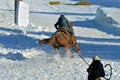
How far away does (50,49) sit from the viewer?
20.2 meters

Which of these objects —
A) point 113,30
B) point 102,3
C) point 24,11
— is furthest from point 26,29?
point 102,3

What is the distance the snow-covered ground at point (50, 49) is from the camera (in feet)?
51.0

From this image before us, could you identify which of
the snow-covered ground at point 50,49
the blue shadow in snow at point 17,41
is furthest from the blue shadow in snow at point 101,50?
the blue shadow in snow at point 17,41

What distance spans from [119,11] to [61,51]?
774 inches

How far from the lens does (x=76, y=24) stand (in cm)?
3275

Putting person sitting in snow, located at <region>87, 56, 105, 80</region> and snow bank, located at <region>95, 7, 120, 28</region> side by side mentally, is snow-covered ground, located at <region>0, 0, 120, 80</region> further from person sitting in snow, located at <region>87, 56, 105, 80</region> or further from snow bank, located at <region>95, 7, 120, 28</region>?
person sitting in snow, located at <region>87, 56, 105, 80</region>

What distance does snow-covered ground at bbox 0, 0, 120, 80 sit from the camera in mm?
15540

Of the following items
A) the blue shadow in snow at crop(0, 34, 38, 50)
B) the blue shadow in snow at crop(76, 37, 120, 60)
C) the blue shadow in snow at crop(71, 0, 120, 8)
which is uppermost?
the blue shadow in snow at crop(76, 37, 120, 60)

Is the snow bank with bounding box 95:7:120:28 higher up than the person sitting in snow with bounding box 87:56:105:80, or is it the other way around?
the person sitting in snow with bounding box 87:56:105:80

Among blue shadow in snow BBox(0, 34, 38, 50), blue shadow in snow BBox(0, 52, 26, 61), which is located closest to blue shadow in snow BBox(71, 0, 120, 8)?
blue shadow in snow BBox(0, 34, 38, 50)

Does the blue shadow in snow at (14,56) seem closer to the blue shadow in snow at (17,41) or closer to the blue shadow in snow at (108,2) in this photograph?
the blue shadow in snow at (17,41)

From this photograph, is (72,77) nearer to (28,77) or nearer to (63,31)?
(28,77)

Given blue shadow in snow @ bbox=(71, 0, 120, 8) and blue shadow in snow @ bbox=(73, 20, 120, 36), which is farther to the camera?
blue shadow in snow @ bbox=(71, 0, 120, 8)

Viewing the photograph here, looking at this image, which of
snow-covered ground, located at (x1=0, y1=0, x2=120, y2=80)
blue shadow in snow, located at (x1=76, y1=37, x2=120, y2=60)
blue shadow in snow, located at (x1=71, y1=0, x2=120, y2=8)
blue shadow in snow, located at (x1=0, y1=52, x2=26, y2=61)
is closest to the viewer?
snow-covered ground, located at (x1=0, y1=0, x2=120, y2=80)
